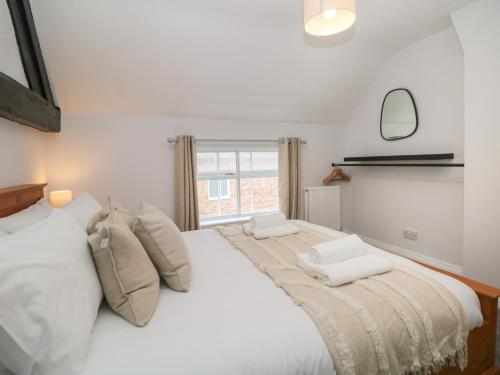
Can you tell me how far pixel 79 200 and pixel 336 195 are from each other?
337cm

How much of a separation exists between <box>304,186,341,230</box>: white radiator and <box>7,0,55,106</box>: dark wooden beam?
3232mm

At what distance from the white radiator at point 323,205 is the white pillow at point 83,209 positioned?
110 inches

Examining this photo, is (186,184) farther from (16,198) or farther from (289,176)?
(16,198)

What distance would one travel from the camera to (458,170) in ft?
8.81

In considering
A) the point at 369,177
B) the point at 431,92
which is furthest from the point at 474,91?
the point at 369,177

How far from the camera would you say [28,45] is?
84.3 inches

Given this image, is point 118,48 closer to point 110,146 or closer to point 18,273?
point 110,146

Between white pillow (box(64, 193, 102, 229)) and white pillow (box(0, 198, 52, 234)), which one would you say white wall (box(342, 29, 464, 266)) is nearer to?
white pillow (box(64, 193, 102, 229))

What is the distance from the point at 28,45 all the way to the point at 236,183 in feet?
8.23

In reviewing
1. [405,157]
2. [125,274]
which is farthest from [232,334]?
[405,157]

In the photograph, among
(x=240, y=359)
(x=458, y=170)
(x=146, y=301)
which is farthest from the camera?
(x=458, y=170)

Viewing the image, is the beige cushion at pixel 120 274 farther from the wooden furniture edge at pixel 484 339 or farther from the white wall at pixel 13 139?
the wooden furniture edge at pixel 484 339

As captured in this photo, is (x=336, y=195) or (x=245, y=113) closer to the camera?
(x=245, y=113)

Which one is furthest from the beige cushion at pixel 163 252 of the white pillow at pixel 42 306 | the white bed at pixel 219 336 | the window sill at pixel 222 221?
the window sill at pixel 222 221
